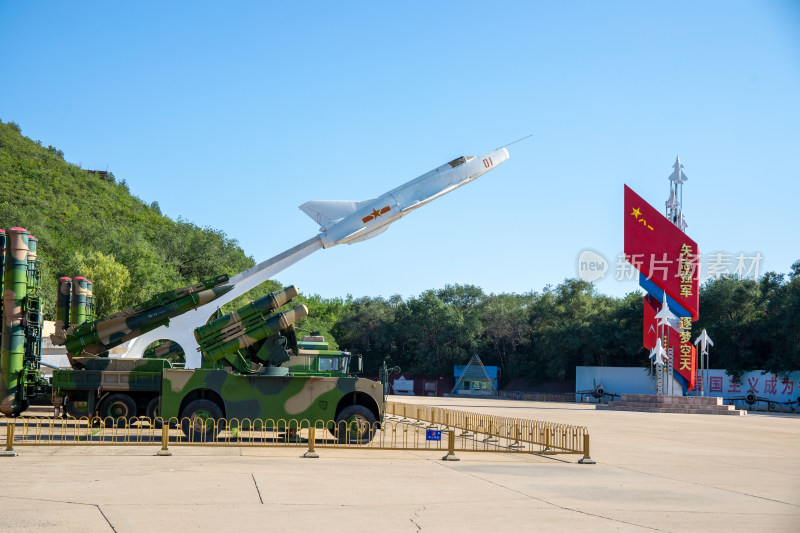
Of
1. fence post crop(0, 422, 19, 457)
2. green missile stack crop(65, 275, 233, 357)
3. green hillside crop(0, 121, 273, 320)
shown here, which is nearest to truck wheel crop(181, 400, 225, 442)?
fence post crop(0, 422, 19, 457)

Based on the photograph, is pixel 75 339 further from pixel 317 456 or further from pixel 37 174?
pixel 37 174

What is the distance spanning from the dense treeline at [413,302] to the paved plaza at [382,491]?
3229 cm

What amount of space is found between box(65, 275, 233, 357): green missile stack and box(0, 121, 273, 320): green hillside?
2246cm

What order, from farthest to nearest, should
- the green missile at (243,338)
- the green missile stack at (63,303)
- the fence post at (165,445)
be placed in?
1. the green missile stack at (63,303)
2. the green missile at (243,338)
3. the fence post at (165,445)

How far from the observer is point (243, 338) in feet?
59.8

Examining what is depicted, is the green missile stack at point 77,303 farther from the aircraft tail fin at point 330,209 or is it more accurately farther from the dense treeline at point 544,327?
the dense treeline at point 544,327

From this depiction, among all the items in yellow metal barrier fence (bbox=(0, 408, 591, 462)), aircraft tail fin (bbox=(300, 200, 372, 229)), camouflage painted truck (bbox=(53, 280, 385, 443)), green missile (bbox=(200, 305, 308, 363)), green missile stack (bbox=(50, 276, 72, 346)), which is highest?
aircraft tail fin (bbox=(300, 200, 372, 229))

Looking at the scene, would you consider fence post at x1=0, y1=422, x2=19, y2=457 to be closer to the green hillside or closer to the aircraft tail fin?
the aircraft tail fin

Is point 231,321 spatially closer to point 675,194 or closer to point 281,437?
point 281,437

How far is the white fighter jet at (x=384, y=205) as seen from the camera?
28.5 metres

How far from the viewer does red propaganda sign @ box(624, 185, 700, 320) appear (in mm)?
42719

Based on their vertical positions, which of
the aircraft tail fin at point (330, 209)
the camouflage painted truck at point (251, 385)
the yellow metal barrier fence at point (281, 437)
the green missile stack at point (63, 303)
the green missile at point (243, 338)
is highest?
the aircraft tail fin at point (330, 209)

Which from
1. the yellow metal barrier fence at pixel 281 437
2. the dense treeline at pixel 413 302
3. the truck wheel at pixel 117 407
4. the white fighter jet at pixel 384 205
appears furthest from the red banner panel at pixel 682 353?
the truck wheel at pixel 117 407

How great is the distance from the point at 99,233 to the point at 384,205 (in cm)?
3543
